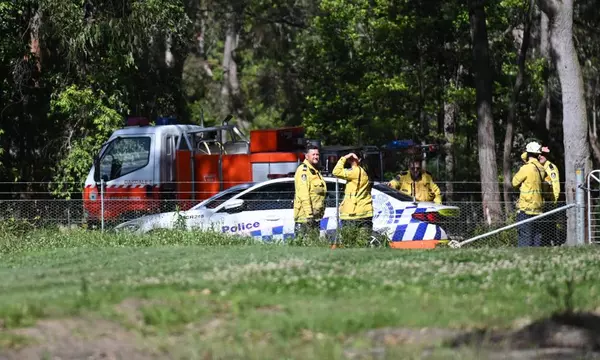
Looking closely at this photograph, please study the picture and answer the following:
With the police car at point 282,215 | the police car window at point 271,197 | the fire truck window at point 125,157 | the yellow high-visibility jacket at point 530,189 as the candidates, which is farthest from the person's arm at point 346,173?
the fire truck window at point 125,157

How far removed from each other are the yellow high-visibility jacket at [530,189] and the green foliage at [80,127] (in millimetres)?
14375

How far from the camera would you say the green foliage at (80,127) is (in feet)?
98.4

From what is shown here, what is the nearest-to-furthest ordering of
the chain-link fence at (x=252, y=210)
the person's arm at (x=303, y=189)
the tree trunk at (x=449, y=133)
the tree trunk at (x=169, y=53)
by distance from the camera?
the person's arm at (x=303, y=189) < the chain-link fence at (x=252, y=210) < the tree trunk at (x=169, y=53) < the tree trunk at (x=449, y=133)

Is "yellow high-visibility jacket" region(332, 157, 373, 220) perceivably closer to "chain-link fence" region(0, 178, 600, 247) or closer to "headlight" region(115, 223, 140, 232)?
"chain-link fence" region(0, 178, 600, 247)

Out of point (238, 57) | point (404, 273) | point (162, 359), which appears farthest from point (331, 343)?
point (238, 57)

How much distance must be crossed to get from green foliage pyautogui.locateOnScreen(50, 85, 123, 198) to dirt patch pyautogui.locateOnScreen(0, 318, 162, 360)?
2094 centimetres

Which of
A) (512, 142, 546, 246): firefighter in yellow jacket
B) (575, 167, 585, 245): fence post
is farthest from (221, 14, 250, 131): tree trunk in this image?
(575, 167, 585, 245): fence post

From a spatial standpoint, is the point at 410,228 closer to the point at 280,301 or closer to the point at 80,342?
the point at 280,301

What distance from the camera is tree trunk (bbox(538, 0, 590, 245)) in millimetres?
21125

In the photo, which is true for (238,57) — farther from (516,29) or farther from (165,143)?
(165,143)

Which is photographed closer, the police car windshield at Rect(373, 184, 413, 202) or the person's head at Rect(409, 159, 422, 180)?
the police car windshield at Rect(373, 184, 413, 202)

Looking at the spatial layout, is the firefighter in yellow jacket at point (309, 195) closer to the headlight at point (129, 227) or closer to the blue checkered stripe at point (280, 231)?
the blue checkered stripe at point (280, 231)

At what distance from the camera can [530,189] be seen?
18.6 m

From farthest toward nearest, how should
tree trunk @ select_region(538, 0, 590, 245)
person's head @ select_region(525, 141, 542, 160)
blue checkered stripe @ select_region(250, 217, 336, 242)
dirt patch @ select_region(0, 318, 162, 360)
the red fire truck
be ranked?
1. the red fire truck
2. tree trunk @ select_region(538, 0, 590, 245)
3. person's head @ select_region(525, 141, 542, 160)
4. blue checkered stripe @ select_region(250, 217, 336, 242)
5. dirt patch @ select_region(0, 318, 162, 360)
